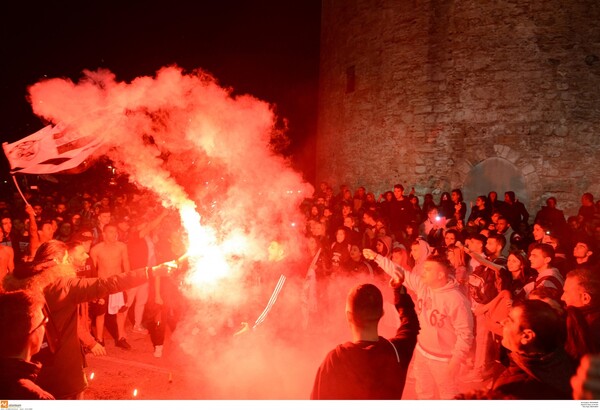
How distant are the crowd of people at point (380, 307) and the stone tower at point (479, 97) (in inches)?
149

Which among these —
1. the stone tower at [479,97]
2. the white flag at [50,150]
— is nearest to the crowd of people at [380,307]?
the white flag at [50,150]

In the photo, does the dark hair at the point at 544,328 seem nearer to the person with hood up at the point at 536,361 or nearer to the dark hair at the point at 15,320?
the person with hood up at the point at 536,361

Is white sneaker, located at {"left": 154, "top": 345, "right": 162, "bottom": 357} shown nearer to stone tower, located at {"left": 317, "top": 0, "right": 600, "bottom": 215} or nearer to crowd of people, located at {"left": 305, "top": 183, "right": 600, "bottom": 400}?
crowd of people, located at {"left": 305, "top": 183, "right": 600, "bottom": 400}

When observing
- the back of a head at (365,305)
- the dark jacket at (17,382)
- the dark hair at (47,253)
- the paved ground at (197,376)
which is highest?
the dark hair at (47,253)

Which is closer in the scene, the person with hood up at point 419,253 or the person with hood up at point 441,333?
the person with hood up at point 441,333

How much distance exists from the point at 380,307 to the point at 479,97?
11.9 m

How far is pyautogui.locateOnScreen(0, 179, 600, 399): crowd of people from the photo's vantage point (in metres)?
2.53

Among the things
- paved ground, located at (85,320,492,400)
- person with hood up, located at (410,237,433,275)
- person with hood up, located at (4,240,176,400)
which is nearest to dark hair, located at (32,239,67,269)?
person with hood up, located at (4,240,176,400)

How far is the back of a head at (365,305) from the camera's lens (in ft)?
8.78

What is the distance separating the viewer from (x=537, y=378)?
2.40 meters

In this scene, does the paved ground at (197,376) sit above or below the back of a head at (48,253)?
below

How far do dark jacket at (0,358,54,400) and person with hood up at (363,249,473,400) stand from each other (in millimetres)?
2778

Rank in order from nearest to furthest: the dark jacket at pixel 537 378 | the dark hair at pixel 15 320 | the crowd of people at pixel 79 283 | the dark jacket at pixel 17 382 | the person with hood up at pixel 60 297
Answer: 1. the dark jacket at pixel 537 378
2. the dark jacket at pixel 17 382
3. the dark hair at pixel 15 320
4. the crowd of people at pixel 79 283
5. the person with hood up at pixel 60 297

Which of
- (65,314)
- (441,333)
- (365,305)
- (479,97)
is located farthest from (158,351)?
(479,97)
